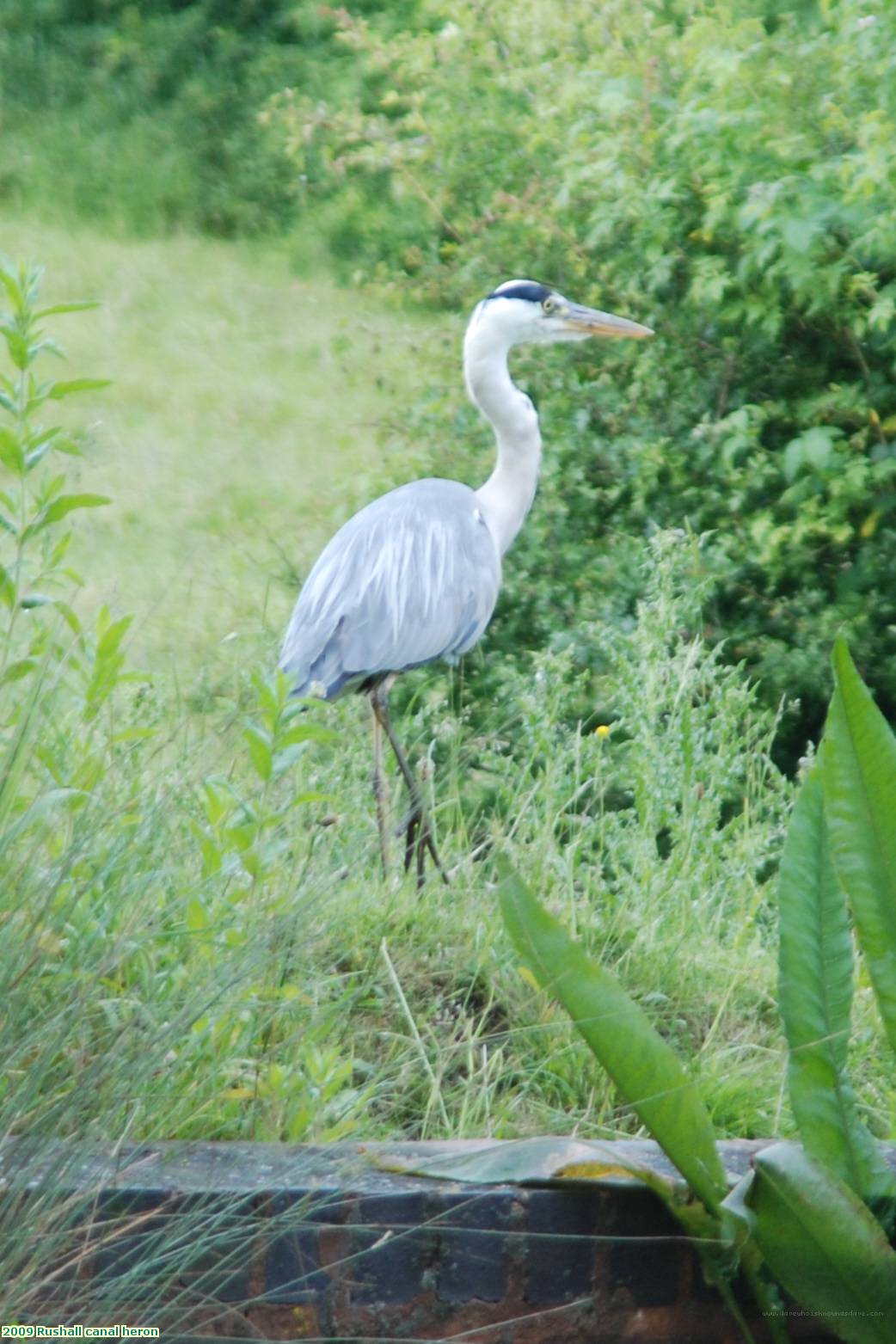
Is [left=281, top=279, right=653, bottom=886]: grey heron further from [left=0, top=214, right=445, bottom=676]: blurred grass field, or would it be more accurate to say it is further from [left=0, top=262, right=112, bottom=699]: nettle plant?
[left=0, top=262, right=112, bottom=699]: nettle plant

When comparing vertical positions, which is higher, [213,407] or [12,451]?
[12,451]

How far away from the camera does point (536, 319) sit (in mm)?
5121

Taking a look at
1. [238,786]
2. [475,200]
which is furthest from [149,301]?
[238,786]

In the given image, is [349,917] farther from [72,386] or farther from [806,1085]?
[72,386]

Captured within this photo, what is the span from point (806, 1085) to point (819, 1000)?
0.40ft

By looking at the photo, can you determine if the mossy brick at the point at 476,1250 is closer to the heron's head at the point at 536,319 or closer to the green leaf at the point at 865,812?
the green leaf at the point at 865,812

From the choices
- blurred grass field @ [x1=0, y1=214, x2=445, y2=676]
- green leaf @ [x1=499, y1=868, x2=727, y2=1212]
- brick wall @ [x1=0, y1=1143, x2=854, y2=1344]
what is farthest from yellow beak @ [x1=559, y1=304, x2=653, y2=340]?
brick wall @ [x1=0, y1=1143, x2=854, y2=1344]

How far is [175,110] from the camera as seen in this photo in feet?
43.0

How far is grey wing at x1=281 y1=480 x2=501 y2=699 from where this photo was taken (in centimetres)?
438

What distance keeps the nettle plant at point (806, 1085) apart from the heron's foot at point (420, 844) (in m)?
1.11

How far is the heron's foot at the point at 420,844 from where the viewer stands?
3752 mm

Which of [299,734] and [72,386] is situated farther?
[299,734]

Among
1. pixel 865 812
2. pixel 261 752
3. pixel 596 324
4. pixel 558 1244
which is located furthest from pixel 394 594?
pixel 558 1244

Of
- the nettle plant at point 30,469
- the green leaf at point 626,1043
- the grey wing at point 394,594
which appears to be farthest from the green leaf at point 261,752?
the grey wing at point 394,594
